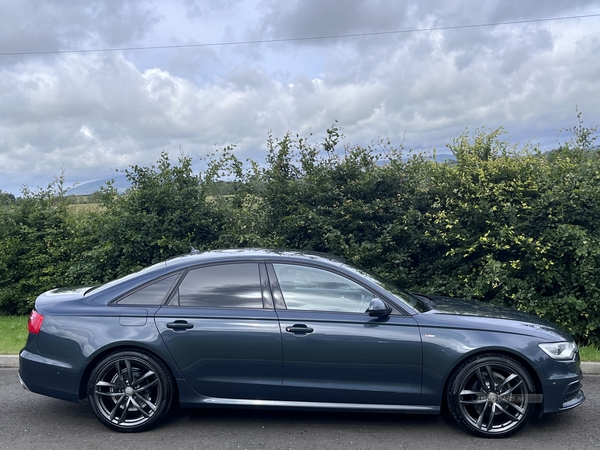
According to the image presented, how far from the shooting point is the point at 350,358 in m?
4.23

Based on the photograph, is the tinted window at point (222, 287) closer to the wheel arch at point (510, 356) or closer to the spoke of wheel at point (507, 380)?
the wheel arch at point (510, 356)

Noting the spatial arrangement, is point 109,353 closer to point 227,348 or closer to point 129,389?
point 129,389

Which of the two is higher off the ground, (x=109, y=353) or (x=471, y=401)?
(x=109, y=353)

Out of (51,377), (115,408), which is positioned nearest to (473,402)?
(115,408)

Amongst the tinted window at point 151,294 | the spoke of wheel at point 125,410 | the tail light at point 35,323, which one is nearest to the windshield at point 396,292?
the tinted window at point 151,294

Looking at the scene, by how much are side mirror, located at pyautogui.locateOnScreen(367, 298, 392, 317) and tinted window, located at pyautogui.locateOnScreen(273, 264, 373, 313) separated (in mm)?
158

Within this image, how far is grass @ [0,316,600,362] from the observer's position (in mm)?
6555

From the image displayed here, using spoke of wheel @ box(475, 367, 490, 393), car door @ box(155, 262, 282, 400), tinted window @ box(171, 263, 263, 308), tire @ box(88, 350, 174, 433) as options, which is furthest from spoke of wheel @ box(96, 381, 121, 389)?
spoke of wheel @ box(475, 367, 490, 393)

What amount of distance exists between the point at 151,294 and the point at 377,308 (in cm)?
195

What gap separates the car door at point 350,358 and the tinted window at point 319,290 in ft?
0.33

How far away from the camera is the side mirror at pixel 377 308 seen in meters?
4.23

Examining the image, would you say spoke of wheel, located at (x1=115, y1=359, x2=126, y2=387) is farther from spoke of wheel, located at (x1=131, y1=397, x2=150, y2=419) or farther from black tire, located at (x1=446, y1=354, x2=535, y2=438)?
black tire, located at (x1=446, y1=354, x2=535, y2=438)

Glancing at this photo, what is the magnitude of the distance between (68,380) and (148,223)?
14.4 feet

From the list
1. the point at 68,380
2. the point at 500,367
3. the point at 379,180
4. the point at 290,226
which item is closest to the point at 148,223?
the point at 290,226
